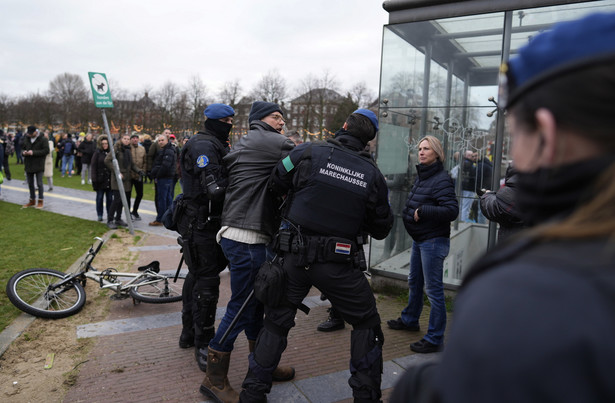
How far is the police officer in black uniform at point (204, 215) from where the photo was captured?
→ 3.76 m

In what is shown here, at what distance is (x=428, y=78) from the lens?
6.00 metres

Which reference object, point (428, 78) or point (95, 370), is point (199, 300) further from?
point (428, 78)

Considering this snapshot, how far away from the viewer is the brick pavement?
135 inches

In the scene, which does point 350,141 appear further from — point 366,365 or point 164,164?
point 164,164

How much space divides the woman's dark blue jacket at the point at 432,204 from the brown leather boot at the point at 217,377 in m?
2.05

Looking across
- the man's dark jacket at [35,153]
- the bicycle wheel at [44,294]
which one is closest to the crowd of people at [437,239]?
the bicycle wheel at [44,294]

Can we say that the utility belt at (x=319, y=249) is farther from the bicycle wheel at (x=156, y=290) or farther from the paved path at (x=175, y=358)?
the bicycle wheel at (x=156, y=290)

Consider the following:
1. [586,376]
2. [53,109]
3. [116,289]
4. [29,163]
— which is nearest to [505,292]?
[586,376]

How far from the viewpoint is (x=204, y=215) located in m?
3.82

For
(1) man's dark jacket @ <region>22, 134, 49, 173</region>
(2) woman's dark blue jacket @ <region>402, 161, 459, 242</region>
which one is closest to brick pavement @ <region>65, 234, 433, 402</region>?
(2) woman's dark blue jacket @ <region>402, 161, 459, 242</region>

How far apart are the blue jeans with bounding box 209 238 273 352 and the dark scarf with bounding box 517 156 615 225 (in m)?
2.65

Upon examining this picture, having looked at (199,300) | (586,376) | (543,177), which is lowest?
(199,300)

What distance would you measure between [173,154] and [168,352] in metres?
6.46

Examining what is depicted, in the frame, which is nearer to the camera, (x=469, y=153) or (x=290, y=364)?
(x=290, y=364)
